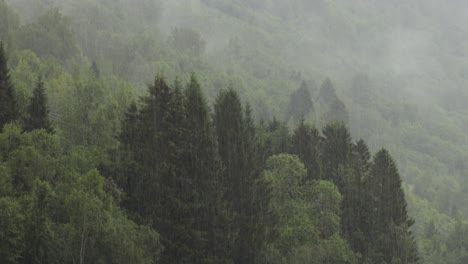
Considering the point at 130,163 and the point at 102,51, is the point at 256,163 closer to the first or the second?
the point at 130,163

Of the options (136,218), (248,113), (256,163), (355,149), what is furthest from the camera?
(355,149)

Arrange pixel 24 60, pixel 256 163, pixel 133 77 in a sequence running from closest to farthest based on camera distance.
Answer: pixel 256 163, pixel 24 60, pixel 133 77

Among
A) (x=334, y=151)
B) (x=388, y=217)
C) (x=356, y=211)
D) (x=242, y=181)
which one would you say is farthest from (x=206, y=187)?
(x=334, y=151)

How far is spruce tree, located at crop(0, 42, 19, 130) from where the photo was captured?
50.2 meters

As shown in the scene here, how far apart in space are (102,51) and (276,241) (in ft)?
439

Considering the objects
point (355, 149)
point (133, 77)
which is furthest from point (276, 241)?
point (133, 77)

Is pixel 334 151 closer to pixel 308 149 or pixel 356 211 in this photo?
pixel 308 149

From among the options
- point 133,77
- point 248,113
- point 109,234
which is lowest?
point 109,234

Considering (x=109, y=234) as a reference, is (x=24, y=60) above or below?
above

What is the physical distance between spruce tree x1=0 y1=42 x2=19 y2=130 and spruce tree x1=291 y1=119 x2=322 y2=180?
3677 centimetres

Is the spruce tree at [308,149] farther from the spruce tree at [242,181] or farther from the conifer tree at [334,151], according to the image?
the spruce tree at [242,181]

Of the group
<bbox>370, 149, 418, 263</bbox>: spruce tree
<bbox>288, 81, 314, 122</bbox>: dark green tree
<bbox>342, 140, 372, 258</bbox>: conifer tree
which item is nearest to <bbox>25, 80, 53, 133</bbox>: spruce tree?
<bbox>342, 140, 372, 258</bbox>: conifer tree

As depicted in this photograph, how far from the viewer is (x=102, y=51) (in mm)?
181625

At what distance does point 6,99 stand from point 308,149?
3833 centimetres
